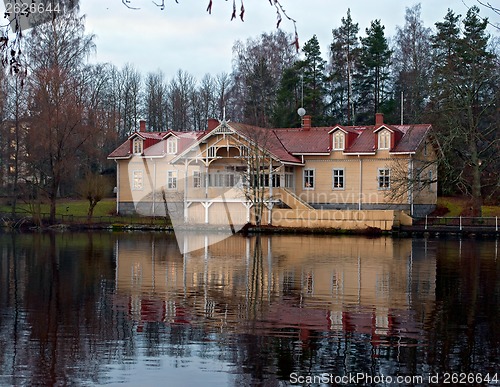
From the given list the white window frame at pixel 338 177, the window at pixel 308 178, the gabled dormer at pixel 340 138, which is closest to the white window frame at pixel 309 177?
the window at pixel 308 178

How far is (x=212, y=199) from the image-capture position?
43375 millimetres

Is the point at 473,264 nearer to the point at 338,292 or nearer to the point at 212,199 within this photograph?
the point at 338,292

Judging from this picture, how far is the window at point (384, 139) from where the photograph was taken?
43.3 meters

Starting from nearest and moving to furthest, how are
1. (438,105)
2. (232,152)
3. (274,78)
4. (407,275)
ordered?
(407,275), (438,105), (232,152), (274,78)

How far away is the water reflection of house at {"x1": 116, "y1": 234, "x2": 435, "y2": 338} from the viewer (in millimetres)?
13195

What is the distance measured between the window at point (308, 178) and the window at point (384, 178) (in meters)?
4.43

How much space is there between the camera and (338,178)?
45.1 metres

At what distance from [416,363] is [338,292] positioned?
22.2 ft

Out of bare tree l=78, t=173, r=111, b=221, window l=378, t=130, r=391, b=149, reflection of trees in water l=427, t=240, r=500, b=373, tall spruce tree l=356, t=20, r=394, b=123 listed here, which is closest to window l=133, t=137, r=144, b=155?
bare tree l=78, t=173, r=111, b=221

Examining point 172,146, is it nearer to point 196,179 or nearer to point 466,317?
point 196,179

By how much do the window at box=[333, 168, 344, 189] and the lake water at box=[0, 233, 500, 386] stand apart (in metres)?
19.7

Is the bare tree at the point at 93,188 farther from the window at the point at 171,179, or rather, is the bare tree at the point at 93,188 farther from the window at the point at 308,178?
the window at the point at 308,178

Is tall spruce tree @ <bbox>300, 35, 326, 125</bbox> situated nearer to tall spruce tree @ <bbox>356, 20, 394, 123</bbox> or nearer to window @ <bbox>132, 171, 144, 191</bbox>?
tall spruce tree @ <bbox>356, 20, 394, 123</bbox>

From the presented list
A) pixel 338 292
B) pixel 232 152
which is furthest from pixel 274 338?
pixel 232 152
